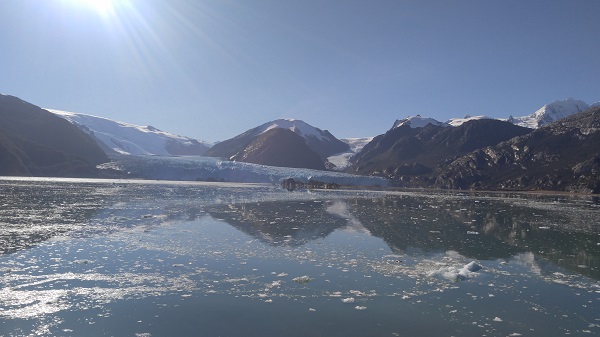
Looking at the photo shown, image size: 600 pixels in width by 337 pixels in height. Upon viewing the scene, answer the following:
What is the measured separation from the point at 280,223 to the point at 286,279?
16.1 metres

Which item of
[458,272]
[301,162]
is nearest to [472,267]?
[458,272]

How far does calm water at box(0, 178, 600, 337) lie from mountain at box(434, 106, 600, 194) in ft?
362

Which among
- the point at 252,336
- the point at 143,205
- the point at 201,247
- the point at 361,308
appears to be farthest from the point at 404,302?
the point at 143,205

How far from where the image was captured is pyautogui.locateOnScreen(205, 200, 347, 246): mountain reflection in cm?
2652

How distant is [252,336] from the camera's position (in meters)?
11.0

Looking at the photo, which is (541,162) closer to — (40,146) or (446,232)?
(446,232)

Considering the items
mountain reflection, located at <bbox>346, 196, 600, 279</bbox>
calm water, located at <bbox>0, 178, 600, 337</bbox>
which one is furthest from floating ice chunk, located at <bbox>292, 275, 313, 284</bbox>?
mountain reflection, located at <bbox>346, 196, 600, 279</bbox>

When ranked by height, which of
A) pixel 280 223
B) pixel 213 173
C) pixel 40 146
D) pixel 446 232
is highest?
pixel 40 146

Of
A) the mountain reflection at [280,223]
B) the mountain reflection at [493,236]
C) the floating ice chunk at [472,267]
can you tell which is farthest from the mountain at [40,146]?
the floating ice chunk at [472,267]

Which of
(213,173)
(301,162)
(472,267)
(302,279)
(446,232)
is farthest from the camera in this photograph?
(301,162)

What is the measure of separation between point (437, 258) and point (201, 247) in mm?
11937

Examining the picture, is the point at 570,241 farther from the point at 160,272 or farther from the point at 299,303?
the point at 160,272

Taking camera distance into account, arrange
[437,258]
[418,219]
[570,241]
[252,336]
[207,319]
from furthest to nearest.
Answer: [418,219]
[570,241]
[437,258]
[207,319]
[252,336]

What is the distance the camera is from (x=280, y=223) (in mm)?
32656
